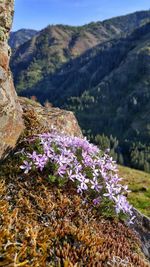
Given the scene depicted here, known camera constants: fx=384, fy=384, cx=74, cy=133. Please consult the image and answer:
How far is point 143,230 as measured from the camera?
8.43m

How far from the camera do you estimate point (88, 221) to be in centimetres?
668

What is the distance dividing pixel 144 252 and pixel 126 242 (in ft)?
3.37

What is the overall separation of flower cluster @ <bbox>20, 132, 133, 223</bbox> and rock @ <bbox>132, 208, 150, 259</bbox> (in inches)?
25.9

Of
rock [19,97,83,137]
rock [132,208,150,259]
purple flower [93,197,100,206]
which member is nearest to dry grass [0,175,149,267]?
purple flower [93,197,100,206]

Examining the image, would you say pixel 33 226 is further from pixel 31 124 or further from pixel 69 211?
pixel 31 124

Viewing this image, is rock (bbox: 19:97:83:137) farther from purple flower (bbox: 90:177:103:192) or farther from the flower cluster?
purple flower (bbox: 90:177:103:192)

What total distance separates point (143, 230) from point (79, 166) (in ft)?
7.45

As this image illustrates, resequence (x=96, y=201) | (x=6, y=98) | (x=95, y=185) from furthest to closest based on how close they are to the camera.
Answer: (x=6, y=98) → (x=95, y=185) → (x=96, y=201)

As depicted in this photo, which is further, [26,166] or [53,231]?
[26,166]

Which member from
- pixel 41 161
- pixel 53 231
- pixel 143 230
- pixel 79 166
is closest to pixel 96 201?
pixel 79 166

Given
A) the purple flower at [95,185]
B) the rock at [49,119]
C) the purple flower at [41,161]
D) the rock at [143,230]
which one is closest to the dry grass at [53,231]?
the purple flower at [41,161]

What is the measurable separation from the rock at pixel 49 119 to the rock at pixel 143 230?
120 inches

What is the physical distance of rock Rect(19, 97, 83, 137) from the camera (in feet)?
31.3

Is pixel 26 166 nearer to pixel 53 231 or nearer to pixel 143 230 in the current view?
pixel 53 231
